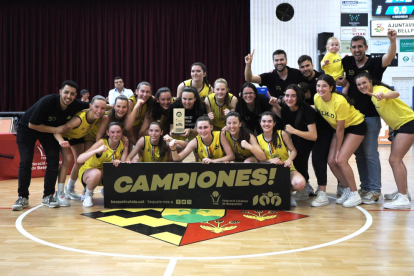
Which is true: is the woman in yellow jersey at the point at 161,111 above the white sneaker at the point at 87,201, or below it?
above

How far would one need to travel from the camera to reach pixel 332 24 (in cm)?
1096

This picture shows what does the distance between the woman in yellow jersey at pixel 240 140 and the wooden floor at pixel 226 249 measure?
863mm

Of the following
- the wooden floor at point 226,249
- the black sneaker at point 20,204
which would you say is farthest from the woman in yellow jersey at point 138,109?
the black sneaker at point 20,204

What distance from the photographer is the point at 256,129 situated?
15.1ft

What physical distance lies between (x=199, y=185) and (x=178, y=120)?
2.79 feet

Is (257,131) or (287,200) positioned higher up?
(257,131)

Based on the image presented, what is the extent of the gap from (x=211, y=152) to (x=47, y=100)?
1.77 metres

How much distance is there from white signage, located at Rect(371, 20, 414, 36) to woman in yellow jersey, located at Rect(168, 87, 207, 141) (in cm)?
835

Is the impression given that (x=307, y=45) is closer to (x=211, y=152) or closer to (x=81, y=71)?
(x=81, y=71)

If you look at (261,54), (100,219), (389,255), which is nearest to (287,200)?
(389,255)

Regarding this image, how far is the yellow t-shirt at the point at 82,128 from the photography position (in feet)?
13.6

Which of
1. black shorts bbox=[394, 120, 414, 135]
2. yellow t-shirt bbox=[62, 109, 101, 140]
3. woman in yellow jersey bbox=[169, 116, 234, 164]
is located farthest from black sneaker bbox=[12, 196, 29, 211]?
black shorts bbox=[394, 120, 414, 135]

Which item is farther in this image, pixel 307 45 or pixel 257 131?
pixel 307 45

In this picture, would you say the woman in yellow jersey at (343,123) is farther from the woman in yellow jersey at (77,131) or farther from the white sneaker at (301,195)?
the woman in yellow jersey at (77,131)
